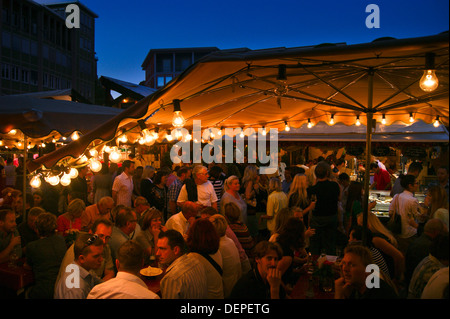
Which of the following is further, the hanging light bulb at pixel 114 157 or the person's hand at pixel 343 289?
the hanging light bulb at pixel 114 157

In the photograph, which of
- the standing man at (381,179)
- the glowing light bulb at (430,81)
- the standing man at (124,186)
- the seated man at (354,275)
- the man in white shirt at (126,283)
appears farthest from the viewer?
the standing man at (381,179)

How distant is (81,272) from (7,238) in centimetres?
176

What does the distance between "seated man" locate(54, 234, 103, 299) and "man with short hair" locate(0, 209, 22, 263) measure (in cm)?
142

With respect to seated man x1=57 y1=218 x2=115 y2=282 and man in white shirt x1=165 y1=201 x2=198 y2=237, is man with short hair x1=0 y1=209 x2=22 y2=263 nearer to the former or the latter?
seated man x1=57 y1=218 x2=115 y2=282

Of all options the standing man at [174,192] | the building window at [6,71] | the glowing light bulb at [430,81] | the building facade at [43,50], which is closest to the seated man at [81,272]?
the glowing light bulb at [430,81]

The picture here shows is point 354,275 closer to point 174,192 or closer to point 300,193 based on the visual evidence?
point 300,193

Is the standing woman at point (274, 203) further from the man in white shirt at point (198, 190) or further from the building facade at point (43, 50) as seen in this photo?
the building facade at point (43, 50)

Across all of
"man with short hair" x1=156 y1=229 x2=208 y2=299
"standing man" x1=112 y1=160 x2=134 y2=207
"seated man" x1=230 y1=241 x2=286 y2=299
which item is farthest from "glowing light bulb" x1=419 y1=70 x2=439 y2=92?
"standing man" x1=112 y1=160 x2=134 y2=207

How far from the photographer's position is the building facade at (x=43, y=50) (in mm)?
35812

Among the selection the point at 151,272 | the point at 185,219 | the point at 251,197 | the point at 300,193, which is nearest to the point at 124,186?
the point at 251,197

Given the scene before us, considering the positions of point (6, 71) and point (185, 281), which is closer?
point (185, 281)

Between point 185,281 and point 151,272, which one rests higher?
point 185,281

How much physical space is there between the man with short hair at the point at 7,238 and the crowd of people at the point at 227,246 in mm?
12

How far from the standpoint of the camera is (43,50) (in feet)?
134
